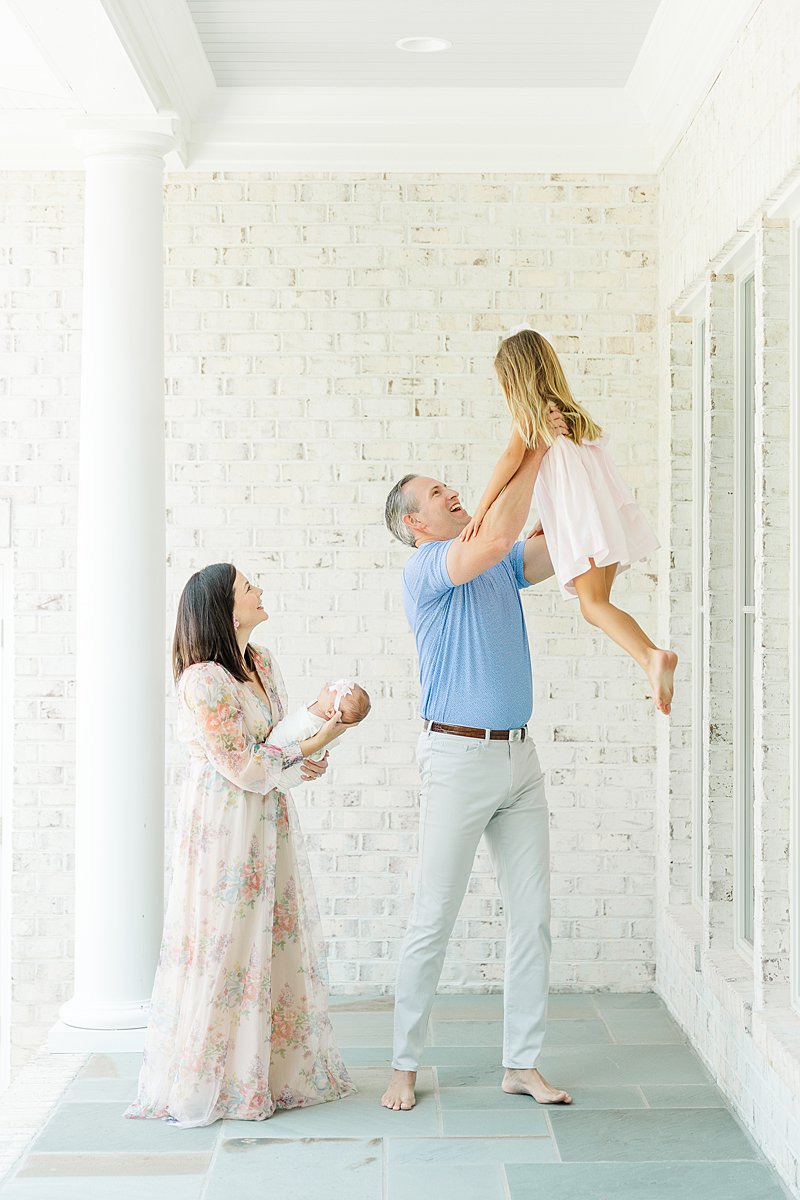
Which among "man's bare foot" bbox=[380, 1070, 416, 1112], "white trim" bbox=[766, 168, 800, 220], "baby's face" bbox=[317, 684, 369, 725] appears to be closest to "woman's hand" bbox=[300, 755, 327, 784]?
"baby's face" bbox=[317, 684, 369, 725]

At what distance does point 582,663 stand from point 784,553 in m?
1.58

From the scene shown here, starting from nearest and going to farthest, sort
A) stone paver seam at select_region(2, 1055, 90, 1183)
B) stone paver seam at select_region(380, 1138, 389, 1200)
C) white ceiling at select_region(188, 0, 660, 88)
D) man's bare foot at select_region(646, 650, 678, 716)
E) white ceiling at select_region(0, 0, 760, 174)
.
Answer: man's bare foot at select_region(646, 650, 678, 716) → stone paver seam at select_region(380, 1138, 389, 1200) → stone paver seam at select_region(2, 1055, 90, 1183) → white ceiling at select_region(0, 0, 760, 174) → white ceiling at select_region(188, 0, 660, 88)

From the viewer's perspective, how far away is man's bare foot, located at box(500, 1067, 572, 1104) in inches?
133

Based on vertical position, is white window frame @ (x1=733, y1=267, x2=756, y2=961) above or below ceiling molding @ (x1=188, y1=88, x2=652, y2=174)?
below

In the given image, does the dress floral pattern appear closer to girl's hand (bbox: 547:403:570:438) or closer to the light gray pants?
the light gray pants

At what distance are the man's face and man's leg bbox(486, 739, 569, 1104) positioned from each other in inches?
23.7

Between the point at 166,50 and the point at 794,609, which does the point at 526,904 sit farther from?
the point at 166,50

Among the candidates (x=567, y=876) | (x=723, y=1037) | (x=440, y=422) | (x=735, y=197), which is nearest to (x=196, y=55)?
(x=440, y=422)

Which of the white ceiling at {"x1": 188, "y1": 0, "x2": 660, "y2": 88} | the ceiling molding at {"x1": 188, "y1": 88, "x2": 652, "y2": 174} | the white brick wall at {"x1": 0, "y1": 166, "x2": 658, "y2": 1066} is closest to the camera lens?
the white ceiling at {"x1": 188, "y1": 0, "x2": 660, "y2": 88}

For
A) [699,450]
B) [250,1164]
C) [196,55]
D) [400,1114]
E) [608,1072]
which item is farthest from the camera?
[699,450]

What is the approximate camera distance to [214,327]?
4602 mm

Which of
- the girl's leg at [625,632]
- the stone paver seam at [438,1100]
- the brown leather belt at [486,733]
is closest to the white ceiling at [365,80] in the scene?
the girl's leg at [625,632]

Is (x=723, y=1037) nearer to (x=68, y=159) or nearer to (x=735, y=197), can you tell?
(x=735, y=197)

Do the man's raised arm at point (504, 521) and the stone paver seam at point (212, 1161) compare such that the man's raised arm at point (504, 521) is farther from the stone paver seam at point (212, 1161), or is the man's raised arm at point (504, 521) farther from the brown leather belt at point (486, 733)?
the stone paver seam at point (212, 1161)
